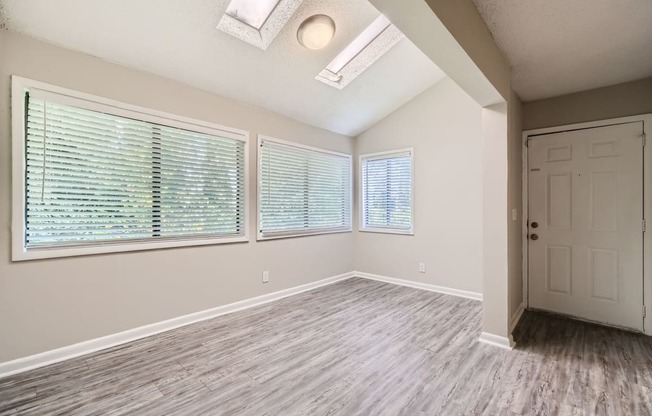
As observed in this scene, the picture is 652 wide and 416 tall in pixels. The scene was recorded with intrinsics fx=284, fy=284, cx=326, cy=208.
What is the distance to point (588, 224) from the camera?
3.09 metres

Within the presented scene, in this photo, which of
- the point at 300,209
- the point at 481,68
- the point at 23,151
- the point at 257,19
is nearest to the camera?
the point at 481,68

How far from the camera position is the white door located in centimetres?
285

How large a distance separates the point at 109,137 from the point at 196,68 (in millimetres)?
1021

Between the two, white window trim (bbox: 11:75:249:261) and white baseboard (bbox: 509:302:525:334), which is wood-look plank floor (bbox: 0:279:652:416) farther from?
white window trim (bbox: 11:75:249:261)

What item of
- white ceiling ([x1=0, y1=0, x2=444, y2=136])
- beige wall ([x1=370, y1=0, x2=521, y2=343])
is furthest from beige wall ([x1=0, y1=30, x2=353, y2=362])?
beige wall ([x1=370, y1=0, x2=521, y2=343])

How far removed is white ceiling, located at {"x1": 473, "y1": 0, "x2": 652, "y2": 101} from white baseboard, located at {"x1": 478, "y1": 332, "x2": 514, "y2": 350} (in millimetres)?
2467

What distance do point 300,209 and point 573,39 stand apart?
3294 millimetres

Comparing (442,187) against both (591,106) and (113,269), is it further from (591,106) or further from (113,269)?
(113,269)

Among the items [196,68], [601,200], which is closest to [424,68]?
[601,200]

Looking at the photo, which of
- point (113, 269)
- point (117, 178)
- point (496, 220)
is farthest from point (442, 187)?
point (113, 269)

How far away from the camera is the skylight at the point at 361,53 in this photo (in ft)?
10.1

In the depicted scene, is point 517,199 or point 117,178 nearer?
point 117,178

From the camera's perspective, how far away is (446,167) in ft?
13.0

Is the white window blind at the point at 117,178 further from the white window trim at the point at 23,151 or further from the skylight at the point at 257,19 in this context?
the skylight at the point at 257,19
